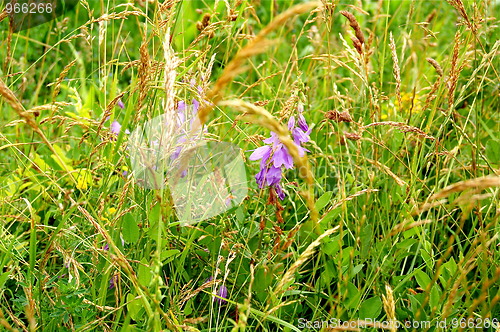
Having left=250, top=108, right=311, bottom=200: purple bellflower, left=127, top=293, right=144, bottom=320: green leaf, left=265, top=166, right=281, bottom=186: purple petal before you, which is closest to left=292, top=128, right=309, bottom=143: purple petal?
left=250, top=108, right=311, bottom=200: purple bellflower

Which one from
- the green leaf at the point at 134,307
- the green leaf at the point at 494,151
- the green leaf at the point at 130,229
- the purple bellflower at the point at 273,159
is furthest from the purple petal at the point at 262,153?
the green leaf at the point at 494,151

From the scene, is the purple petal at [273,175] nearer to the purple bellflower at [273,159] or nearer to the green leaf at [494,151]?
the purple bellflower at [273,159]

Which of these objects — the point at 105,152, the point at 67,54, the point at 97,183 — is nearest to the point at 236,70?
the point at 105,152

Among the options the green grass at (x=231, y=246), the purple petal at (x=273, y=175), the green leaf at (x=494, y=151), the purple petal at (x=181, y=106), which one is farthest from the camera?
the green leaf at (x=494, y=151)

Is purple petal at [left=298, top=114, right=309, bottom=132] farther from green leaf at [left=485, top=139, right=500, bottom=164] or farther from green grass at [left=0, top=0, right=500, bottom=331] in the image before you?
green leaf at [left=485, top=139, right=500, bottom=164]

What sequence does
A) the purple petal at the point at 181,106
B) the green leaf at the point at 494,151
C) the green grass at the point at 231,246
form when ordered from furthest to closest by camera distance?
the green leaf at the point at 494,151, the purple petal at the point at 181,106, the green grass at the point at 231,246

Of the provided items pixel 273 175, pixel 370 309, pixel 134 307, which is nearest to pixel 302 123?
pixel 273 175

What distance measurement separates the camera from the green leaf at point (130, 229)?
127cm

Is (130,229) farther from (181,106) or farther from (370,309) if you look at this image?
(370,309)

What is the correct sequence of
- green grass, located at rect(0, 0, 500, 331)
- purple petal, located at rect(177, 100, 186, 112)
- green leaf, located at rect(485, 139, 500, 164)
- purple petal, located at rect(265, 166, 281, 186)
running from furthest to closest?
green leaf, located at rect(485, 139, 500, 164)
purple petal, located at rect(177, 100, 186, 112)
purple petal, located at rect(265, 166, 281, 186)
green grass, located at rect(0, 0, 500, 331)

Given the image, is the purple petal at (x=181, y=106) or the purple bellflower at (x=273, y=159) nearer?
the purple bellflower at (x=273, y=159)

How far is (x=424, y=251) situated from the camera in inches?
54.7

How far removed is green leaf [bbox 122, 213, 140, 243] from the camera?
1.27 metres

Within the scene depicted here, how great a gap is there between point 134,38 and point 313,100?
4.88 feet
